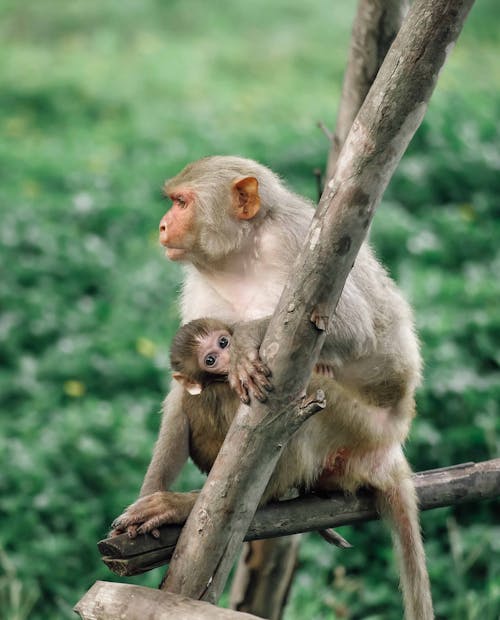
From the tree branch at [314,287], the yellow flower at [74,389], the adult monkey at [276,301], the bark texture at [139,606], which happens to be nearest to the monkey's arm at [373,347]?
the adult monkey at [276,301]

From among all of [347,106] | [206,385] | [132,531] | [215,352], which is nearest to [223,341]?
[215,352]

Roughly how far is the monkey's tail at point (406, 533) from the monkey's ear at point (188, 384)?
74 cm

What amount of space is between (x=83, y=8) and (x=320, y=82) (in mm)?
3683

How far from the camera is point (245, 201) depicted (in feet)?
11.5

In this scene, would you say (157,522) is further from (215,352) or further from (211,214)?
(211,214)

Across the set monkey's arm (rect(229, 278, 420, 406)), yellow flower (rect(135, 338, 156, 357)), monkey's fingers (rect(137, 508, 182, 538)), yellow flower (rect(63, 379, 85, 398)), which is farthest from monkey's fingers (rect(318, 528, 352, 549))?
yellow flower (rect(135, 338, 156, 357))

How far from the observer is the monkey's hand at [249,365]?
2.77 metres

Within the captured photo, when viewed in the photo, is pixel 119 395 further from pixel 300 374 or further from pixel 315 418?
pixel 300 374

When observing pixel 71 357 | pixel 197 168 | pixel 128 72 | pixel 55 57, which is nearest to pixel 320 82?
pixel 128 72

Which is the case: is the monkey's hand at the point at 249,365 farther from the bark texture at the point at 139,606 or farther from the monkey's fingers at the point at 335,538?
the monkey's fingers at the point at 335,538

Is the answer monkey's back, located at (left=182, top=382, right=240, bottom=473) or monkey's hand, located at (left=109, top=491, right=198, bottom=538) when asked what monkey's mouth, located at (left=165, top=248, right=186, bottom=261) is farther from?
monkey's hand, located at (left=109, top=491, right=198, bottom=538)

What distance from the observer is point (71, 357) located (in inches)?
264

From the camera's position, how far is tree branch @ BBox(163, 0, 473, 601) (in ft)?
7.91

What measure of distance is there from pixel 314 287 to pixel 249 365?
342 mm
